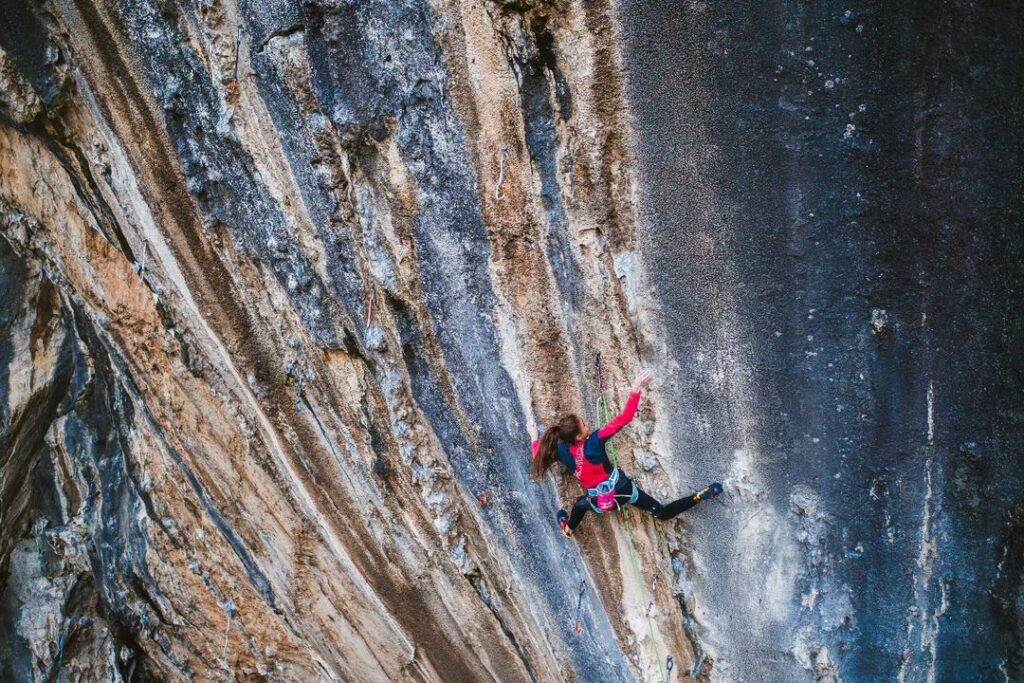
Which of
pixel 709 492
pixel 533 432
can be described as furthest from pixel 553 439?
pixel 709 492

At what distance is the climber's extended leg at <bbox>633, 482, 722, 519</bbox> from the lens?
4.18 meters

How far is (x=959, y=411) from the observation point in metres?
3.71

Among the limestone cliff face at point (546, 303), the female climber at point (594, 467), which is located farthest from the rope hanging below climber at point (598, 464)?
the limestone cliff face at point (546, 303)

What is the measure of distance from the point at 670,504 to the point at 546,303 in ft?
4.86

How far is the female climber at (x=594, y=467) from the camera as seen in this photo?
410cm

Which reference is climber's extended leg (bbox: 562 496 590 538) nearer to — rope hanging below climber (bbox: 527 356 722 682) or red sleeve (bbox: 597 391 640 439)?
rope hanging below climber (bbox: 527 356 722 682)

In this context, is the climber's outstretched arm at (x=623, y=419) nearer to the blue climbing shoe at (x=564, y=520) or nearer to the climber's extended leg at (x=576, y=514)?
the climber's extended leg at (x=576, y=514)

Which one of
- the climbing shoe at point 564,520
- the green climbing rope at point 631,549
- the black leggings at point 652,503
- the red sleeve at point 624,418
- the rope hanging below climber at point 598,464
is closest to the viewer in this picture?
the red sleeve at point 624,418

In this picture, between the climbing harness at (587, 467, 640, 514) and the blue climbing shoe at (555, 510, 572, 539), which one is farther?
the blue climbing shoe at (555, 510, 572, 539)

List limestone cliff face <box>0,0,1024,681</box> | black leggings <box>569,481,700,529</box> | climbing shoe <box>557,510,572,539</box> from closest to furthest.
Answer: limestone cliff face <box>0,0,1024,681</box>, black leggings <box>569,481,700,529</box>, climbing shoe <box>557,510,572,539</box>

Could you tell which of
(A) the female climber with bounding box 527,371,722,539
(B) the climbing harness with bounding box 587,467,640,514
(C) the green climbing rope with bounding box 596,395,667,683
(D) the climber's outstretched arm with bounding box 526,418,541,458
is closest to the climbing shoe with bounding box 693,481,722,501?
(A) the female climber with bounding box 527,371,722,539

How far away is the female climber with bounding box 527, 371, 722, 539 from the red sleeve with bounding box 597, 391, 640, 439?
0.02 m

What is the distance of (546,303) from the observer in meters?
4.20

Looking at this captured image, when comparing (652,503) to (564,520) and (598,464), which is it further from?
(564,520)
